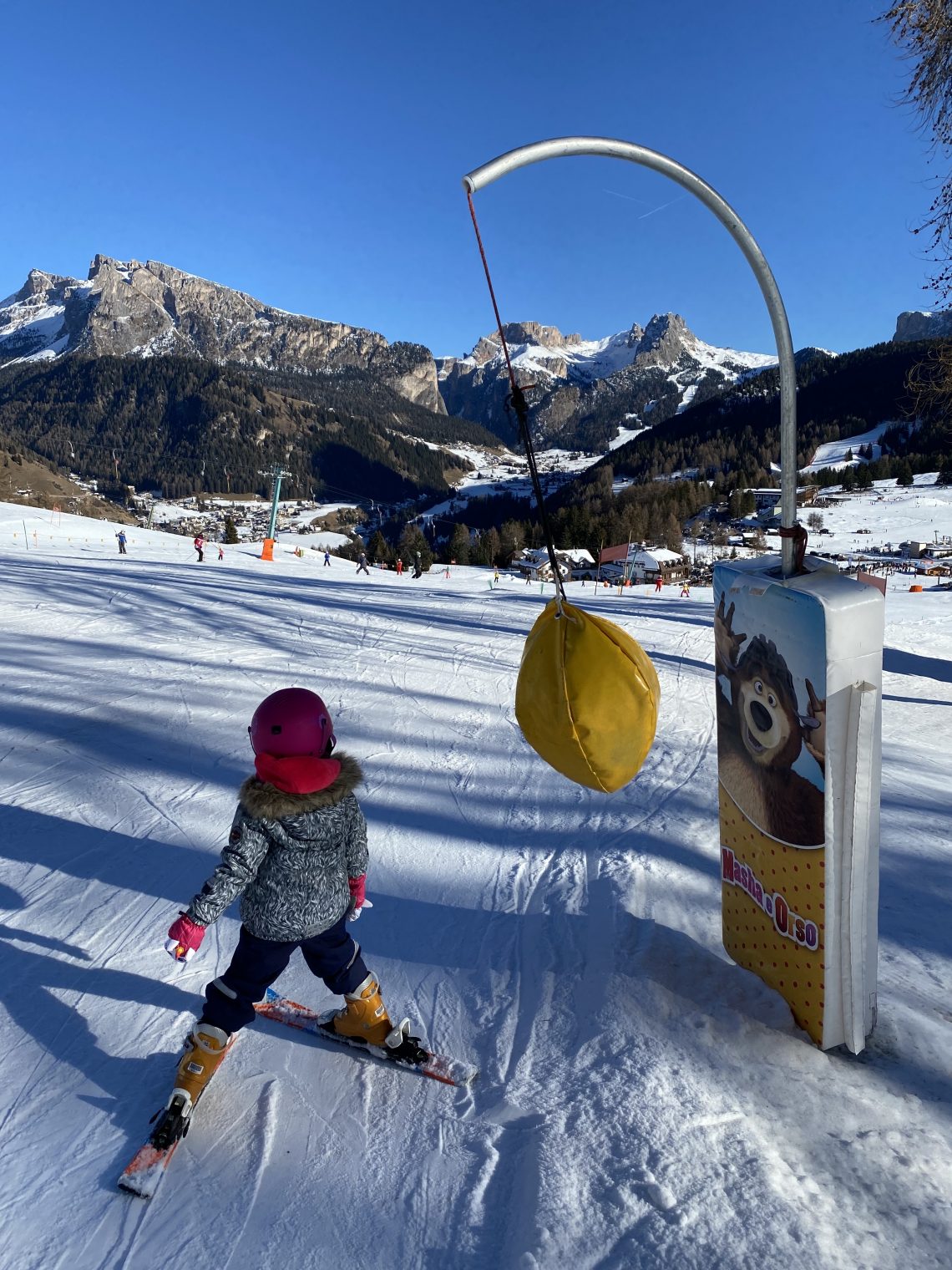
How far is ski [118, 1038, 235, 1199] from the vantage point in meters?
2.27

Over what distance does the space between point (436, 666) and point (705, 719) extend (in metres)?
3.74

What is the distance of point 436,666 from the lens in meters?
10.0

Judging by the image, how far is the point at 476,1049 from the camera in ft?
9.66

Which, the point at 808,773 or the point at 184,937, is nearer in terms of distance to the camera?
the point at 184,937

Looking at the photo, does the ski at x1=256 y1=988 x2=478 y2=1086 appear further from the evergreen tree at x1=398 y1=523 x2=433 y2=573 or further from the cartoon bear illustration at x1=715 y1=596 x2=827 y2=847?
the evergreen tree at x1=398 y1=523 x2=433 y2=573

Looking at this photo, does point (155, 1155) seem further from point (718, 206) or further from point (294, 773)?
point (718, 206)

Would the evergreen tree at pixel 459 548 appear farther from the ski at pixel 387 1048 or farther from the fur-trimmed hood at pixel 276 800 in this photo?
the fur-trimmed hood at pixel 276 800

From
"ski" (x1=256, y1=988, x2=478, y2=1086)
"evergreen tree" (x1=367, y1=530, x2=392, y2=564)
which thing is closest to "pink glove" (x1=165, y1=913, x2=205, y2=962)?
"ski" (x1=256, y1=988, x2=478, y2=1086)

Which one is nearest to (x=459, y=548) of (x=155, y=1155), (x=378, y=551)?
(x=378, y=551)

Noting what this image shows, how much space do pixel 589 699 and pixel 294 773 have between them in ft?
3.60

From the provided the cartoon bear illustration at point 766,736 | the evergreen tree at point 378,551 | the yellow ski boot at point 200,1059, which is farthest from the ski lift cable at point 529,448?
the evergreen tree at point 378,551

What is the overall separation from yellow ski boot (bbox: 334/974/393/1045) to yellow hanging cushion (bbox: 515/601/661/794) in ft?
4.06

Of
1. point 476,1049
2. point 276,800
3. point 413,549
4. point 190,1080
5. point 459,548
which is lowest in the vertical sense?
point 476,1049

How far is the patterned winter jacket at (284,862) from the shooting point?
2553 mm
